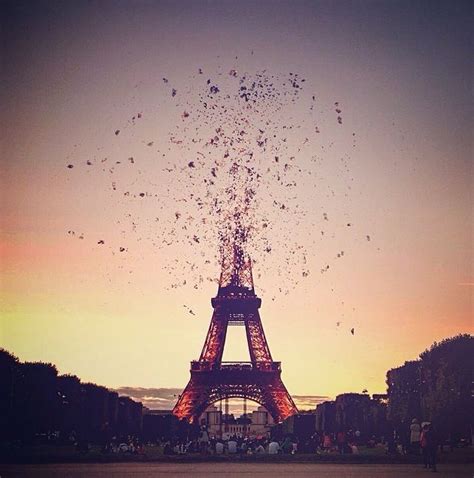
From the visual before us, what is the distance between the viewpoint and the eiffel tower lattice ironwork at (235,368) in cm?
5184

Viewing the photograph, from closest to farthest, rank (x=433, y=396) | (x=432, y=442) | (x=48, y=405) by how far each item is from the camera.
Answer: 1. (x=432, y=442)
2. (x=433, y=396)
3. (x=48, y=405)

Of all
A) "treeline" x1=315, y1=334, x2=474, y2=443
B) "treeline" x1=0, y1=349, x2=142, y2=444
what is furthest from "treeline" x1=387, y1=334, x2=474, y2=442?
"treeline" x1=0, y1=349, x2=142, y2=444

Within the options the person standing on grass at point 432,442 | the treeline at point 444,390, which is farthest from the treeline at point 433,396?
the person standing on grass at point 432,442

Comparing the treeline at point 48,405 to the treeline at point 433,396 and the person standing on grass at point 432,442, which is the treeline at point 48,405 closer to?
the treeline at point 433,396

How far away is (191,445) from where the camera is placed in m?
29.0

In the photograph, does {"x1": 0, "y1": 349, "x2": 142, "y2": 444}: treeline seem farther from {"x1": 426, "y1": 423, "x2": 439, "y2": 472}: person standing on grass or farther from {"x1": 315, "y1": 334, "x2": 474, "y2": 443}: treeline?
{"x1": 426, "y1": 423, "x2": 439, "y2": 472}: person standing on grass

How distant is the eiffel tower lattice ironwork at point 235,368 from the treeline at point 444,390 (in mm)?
10654

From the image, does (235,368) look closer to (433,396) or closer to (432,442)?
(433,396)

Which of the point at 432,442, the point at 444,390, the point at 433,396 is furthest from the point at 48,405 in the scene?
the point at 432,442

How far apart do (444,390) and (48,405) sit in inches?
667

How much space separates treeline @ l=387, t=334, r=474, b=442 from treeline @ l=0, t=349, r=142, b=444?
43.7 feet

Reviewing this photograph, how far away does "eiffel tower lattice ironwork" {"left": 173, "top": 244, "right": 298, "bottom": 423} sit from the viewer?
51844mm

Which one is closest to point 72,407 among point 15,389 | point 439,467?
point 15,389

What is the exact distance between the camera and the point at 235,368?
5331 centimetres
